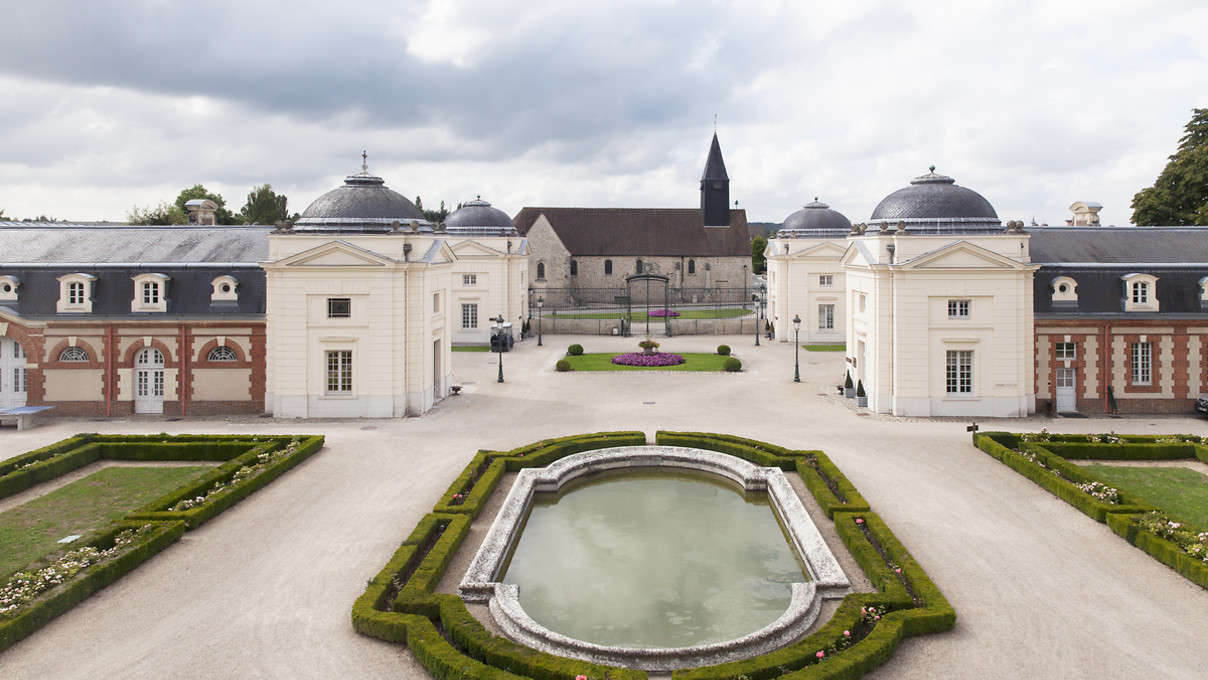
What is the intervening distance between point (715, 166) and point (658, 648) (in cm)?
7568

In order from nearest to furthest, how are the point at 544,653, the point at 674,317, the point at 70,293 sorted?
the point at 544,653 → the point at 70,293 → the point at 674,317

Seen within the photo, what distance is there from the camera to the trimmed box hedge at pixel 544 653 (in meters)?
13.4

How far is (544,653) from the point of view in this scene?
13844 millimetres

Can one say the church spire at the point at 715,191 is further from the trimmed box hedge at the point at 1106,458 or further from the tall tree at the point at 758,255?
the trimmed box hedge at the point at 1106,458

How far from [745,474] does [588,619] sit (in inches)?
387

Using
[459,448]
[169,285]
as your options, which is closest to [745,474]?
[459,448]

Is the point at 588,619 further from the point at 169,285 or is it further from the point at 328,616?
the point at 169,285

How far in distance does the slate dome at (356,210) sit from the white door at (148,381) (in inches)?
295

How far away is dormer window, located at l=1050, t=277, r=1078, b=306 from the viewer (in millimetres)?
33562

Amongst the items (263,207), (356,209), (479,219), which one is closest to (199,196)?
(263,207)

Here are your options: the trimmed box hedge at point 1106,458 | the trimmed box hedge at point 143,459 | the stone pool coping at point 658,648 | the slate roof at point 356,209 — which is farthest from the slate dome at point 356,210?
the trimmed box hedge at point 1106,458

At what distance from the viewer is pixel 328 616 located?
618 inches

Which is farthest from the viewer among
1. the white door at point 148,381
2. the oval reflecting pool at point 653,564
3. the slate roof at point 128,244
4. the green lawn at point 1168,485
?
the slate roof at point 128,244

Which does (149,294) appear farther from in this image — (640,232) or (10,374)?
(640,232)
